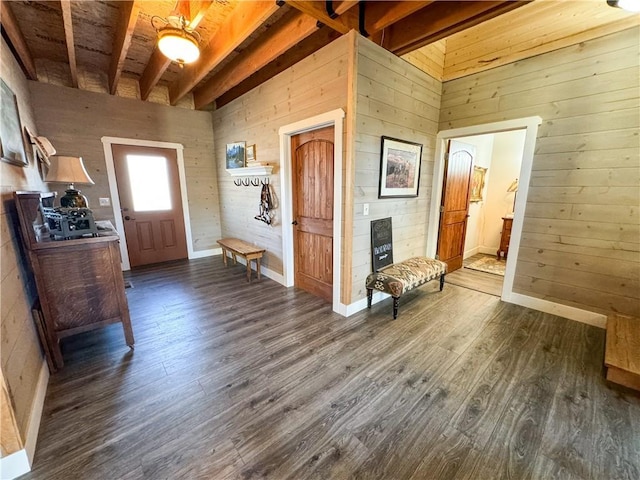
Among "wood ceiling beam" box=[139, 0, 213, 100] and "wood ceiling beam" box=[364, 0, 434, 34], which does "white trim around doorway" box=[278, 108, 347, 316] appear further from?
"wood ceiling beam" box=[139, 0, 213, 100]

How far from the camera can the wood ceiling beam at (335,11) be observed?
1979mm

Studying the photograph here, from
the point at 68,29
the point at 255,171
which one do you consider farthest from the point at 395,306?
→ the point at 68,29

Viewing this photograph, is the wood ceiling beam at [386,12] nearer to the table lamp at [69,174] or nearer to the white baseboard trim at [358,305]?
the white baseboard trim at [358,305]

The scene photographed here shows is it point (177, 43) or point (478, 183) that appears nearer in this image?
point (177, 43)

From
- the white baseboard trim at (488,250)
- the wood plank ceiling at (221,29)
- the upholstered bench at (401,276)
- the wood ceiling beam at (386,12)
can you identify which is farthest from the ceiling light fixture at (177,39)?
the white baseboard trim at (488,250)

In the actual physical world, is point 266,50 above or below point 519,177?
above

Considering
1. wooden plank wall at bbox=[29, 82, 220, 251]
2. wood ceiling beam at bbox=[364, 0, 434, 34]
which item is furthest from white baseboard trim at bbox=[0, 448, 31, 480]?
wooden plank wall at bbox=[29, 82, 220, 251]

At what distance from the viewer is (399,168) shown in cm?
→ 304

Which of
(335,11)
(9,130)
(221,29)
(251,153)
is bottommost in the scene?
(9,130)

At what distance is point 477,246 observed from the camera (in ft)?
18.2

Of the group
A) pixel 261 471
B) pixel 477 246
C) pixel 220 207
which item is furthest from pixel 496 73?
pixel 220 207

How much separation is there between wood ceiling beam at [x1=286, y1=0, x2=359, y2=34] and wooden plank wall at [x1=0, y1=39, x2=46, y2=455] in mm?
2429

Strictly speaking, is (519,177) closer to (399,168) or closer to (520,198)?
(520,198)

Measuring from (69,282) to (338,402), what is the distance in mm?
2221
